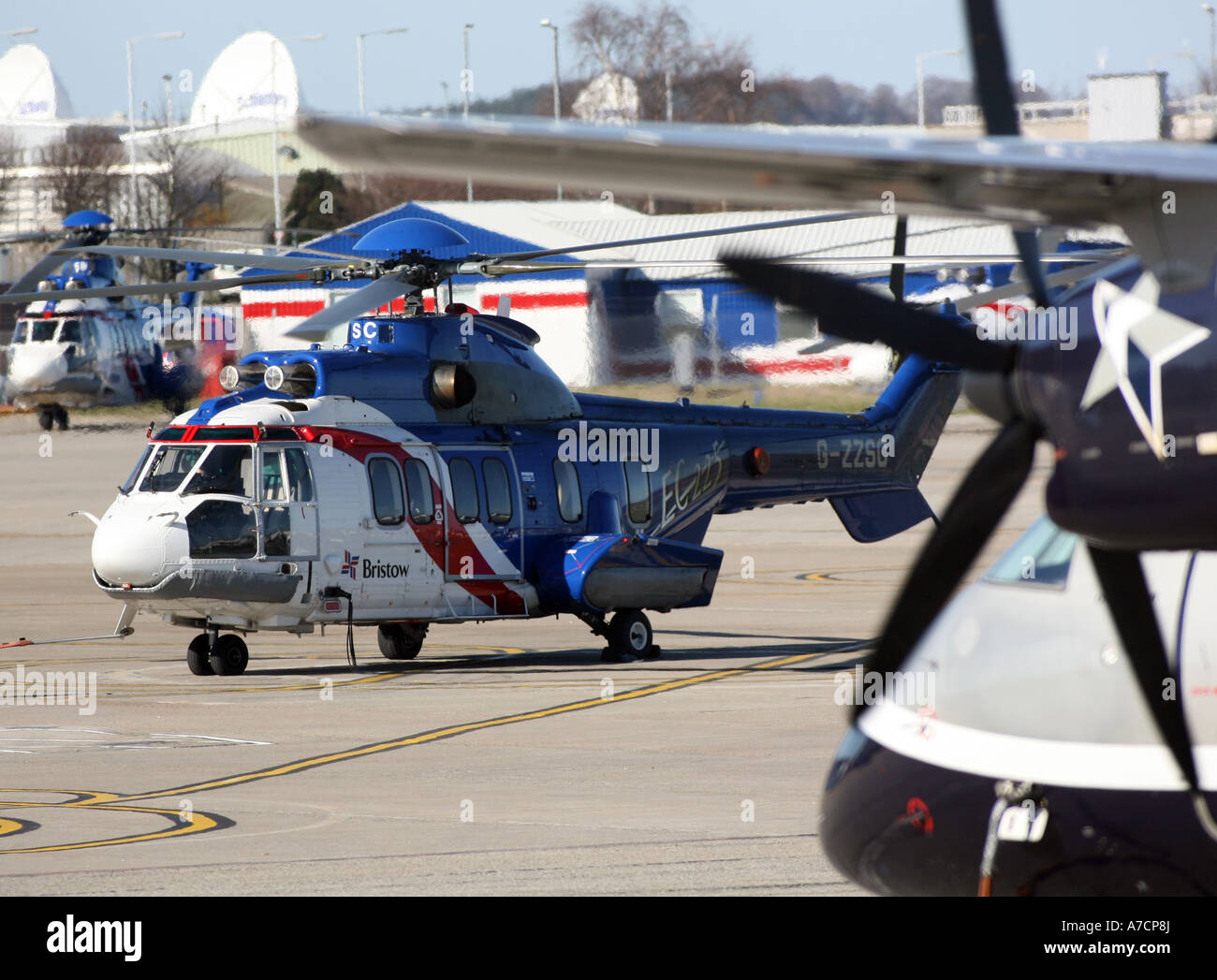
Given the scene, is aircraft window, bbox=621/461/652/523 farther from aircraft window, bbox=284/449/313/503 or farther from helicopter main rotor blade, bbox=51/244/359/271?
helicopter main rotor blade, bbox=51/244/359/271

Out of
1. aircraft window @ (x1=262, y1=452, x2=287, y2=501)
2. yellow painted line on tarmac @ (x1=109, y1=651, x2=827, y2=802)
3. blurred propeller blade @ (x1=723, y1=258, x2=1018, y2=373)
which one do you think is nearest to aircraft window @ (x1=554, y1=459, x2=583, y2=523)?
yellow painted line on tarmac @ (x1=109, y1=651, x2=827, y2=802)

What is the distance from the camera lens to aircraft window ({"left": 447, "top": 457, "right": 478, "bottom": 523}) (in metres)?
17.5

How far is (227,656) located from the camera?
57.0 ft

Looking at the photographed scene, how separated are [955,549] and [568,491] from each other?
44.2ft

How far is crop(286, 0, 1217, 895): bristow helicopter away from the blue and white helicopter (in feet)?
31.5

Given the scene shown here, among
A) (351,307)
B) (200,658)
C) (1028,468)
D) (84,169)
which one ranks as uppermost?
(84,169)

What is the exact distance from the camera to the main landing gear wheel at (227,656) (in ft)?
56.9

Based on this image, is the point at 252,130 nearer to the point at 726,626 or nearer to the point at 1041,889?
the point at 726,626

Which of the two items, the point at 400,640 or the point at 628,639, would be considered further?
the point at 400,640

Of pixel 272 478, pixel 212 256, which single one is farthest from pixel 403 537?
pixel 212 256

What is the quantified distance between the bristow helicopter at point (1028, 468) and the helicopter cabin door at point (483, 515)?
11134 mm

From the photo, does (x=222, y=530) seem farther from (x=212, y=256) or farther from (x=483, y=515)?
(x=212, y=256)

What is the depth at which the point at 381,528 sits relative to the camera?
1703 cm

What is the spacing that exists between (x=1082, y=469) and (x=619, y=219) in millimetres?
58927
